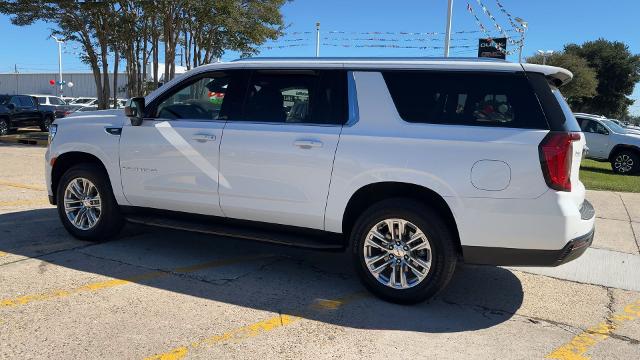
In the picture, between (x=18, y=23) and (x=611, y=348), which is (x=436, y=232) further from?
(x=18, y=23)

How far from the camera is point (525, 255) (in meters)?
4.04

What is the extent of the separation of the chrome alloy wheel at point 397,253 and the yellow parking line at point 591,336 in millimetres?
1080

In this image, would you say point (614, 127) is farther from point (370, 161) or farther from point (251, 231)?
point (251, 231)

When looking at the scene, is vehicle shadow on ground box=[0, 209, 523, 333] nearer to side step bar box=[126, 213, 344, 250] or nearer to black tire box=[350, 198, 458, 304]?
black tire box=[350, 198, 458, 304]

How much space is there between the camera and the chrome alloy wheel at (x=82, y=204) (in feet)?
19.1

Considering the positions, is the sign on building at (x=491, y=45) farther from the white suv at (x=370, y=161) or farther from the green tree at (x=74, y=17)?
the white suv at (x=370, y=161)

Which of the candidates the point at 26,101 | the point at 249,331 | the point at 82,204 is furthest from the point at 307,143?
the point at 26,101

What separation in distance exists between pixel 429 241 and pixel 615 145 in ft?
50.7

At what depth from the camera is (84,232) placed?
231 inches

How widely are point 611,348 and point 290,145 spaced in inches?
110

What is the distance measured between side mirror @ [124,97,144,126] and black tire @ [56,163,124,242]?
2.44 ft

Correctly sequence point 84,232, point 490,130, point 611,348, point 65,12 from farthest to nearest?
point 65,12
point 84,232
point 490,130
point 611,348

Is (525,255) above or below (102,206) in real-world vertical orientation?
above

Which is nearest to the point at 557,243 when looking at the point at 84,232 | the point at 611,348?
the point at 611,348
